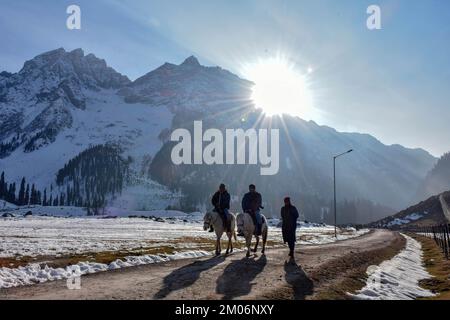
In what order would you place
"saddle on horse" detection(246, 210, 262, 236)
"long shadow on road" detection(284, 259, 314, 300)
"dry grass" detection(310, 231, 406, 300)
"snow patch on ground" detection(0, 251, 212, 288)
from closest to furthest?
"long shadow on road" detection(284, 259, 314, 300) → "dry grass" detection(310, 231, 406, 300) → "snow patch on ground" detection(0, 251, 212, 288) → "saddle on horse" detection(246, 210, 262, 236)

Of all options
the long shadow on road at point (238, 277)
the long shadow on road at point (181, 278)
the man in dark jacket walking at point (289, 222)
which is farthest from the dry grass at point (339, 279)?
the long shadow on road at point (181, 278)

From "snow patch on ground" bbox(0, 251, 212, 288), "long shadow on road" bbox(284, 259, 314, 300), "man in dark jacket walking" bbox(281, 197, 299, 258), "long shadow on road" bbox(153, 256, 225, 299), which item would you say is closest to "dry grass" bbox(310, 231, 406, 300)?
"long shadow on road" bbox(284, 259, 314, 300)

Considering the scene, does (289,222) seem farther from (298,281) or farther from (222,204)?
(298,281)

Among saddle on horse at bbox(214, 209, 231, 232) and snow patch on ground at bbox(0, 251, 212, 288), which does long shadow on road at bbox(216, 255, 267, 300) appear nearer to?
saddle on horse at bbox(214, 209, 231, 232)

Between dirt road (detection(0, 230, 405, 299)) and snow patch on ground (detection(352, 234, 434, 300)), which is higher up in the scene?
dirt road (detection(0, 230, 405, 299))

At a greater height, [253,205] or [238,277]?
[253,205]

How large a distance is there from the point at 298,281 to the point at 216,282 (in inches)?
132

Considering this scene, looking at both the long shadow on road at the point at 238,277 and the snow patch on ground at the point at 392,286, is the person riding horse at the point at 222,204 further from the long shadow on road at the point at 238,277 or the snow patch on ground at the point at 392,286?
the snow patch on ground at the point at 392,286

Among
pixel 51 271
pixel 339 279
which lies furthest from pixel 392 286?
pixel 51 271

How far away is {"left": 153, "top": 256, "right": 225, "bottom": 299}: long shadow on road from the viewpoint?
13.9 meters

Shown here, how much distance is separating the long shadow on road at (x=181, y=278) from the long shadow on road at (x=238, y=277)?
3.35 ft

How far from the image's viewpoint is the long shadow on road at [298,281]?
48.1 feet

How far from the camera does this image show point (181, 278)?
16703 mm
